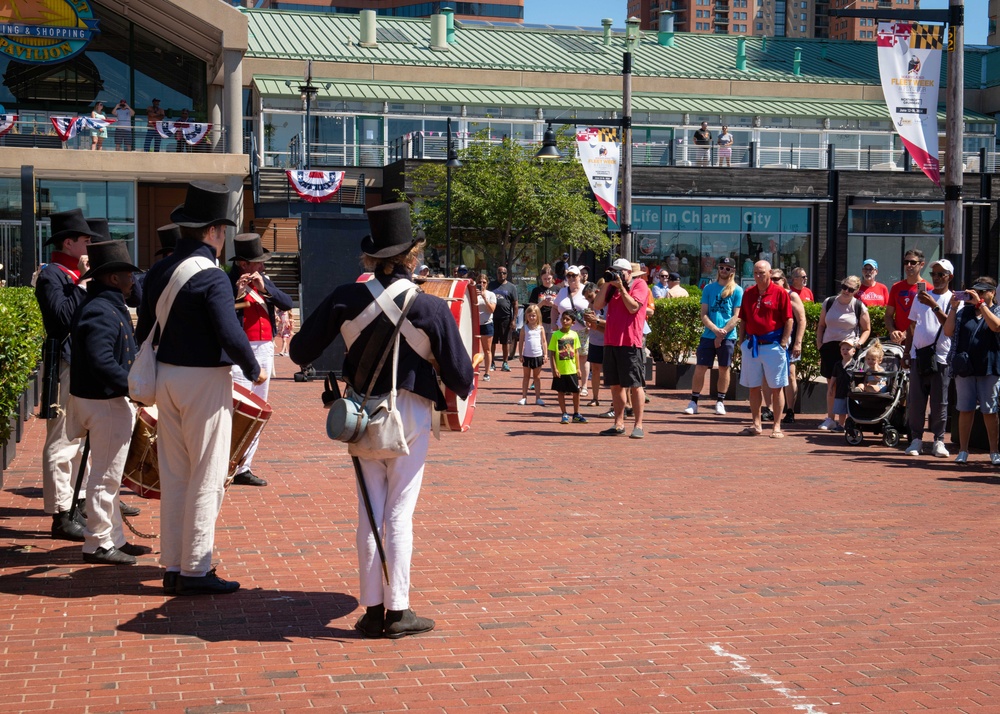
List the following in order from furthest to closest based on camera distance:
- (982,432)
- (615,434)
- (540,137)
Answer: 1. (540,137)
2. (615,434)
3. (982,432)

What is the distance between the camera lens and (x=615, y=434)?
528 inches

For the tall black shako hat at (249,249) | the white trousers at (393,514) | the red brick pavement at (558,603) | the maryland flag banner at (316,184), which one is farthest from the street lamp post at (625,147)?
the white trousers at (393,514)

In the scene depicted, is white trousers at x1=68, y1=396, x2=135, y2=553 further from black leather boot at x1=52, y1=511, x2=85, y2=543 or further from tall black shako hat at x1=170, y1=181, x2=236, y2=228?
tall black shako hat at x1=170, y1=181, x2=236, y2=228

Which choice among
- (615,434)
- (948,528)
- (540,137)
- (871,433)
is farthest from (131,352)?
(540,137)

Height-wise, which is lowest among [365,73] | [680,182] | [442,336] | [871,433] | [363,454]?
[871,433]

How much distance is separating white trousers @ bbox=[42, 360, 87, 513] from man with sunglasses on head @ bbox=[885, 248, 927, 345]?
28.4ft

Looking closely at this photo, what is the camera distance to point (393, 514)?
18.8ft

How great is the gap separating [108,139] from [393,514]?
3392cm

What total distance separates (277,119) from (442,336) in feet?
139

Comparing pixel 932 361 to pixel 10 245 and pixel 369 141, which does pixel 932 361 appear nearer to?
pixel 10 245

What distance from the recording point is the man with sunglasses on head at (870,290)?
571 inches

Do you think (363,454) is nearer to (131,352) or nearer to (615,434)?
(131,352)

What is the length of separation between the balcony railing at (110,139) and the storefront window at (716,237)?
15818 millimetres

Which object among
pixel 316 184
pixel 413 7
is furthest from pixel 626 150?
pixel 413 7
